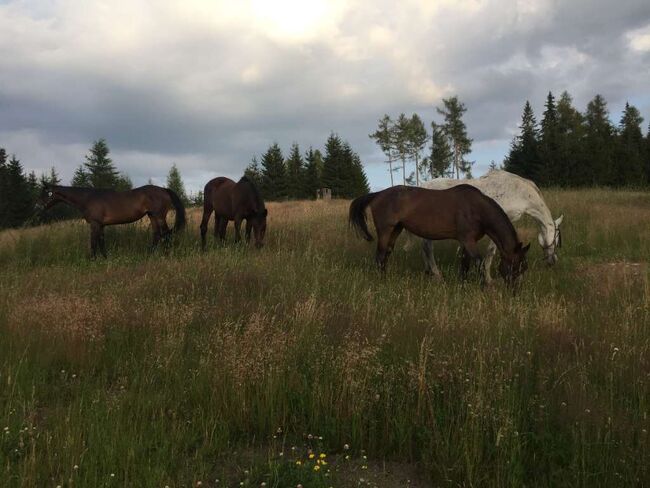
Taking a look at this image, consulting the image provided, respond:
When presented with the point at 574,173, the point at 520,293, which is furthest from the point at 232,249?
the point at 574,173

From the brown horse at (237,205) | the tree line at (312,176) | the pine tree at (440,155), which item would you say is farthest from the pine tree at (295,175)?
the brown horse at (237,205)

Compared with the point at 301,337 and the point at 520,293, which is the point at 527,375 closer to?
the point at 301,337

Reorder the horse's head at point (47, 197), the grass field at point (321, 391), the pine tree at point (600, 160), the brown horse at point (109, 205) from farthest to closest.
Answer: the pine tree at point (600, 160) → the horse's head at point (47, 197) → the brown horse at point (109, 205) → the grass field at point (321, 391)

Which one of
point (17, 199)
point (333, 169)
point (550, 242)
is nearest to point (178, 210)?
point (550, 242)

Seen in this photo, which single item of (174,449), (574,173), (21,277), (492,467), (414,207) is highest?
(574,173)

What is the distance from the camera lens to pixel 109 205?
11.3 meters

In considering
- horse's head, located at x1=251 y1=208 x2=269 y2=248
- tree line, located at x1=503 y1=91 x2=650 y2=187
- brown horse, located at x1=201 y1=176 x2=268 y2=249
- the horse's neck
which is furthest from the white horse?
tree line, located at x1=503 y1=91 x2=650 y2=187

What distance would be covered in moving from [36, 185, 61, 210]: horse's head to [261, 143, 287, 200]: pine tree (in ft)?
142

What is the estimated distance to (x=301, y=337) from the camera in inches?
173

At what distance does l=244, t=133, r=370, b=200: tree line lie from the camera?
53250 mm

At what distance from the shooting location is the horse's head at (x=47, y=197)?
1143 centimetres

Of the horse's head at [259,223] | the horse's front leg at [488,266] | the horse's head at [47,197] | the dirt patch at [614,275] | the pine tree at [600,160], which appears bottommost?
the dirt patch at [614,275]

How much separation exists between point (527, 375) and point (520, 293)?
383 cm

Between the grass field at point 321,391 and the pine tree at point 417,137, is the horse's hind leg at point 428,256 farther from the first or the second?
the pine tree at point 417,137
